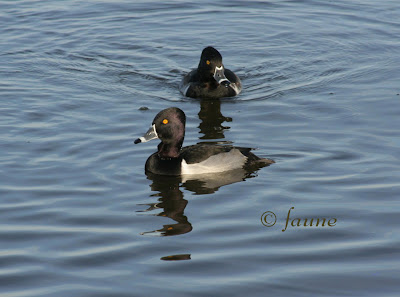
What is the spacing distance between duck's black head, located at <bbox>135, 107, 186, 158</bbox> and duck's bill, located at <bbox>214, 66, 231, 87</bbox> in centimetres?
388

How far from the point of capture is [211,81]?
15297mm

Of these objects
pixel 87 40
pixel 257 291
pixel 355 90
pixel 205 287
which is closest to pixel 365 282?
pixel 257 291

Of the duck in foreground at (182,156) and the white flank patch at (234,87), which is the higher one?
the white flank patch at (234,87)

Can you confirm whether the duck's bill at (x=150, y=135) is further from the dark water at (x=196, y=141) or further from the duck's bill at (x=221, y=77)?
the duck's bill at (x=221, y=77)

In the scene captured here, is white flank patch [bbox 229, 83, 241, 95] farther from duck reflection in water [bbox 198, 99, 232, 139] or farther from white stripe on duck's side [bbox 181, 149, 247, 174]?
white stripe on duck's side [bbox 181, 149, 247, 174]

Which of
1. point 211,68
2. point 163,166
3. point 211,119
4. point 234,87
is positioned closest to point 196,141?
point 211,119

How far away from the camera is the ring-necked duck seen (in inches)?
594

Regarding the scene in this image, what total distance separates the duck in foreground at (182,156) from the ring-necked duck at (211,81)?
12.7 ft

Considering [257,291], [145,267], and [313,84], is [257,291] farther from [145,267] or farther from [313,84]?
[313,84]

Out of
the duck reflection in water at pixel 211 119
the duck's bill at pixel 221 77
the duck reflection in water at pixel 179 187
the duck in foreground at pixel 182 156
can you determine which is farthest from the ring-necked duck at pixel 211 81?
the duck reflection in water at pixel 179 187

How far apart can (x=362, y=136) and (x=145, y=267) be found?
18.0 ft

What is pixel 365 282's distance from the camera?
7.24 m

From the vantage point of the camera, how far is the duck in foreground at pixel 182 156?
1089cm

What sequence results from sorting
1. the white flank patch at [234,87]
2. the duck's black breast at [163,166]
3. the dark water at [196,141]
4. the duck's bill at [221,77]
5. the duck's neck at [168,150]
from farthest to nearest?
1. the white flank patch at [234,87]
2. the duck's bill at [221,77]
3. the duck's neck at [168,150]
4. the duck's black breast at [163,166]
5. the dark water at [196,141]
